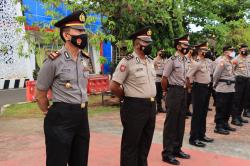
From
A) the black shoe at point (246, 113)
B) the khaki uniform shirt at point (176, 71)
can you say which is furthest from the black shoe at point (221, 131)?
the black shoe at point (246, 113)

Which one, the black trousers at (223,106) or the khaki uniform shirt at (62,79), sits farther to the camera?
the black trousers at (223,106)

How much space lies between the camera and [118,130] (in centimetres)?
830

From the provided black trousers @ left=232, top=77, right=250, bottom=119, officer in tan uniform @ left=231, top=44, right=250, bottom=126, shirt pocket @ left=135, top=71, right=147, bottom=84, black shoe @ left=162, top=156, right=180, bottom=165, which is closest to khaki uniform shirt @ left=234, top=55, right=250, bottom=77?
officer in tan uniform @ left=231, top=44, right=250, bottom=126

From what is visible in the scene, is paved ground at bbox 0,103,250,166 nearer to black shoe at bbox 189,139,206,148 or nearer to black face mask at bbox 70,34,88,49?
black shoe at bbox 189,139,206,148

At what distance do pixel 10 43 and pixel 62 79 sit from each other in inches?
592

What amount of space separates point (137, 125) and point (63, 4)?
738 centimetres

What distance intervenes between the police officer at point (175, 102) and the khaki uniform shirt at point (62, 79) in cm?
251

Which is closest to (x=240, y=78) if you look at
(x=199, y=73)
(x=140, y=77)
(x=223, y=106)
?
(x=223, y=106)

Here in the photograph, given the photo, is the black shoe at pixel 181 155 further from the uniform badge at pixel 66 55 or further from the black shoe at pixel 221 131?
the uniform badge at pixel 66 55

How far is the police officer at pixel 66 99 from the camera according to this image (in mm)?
3717

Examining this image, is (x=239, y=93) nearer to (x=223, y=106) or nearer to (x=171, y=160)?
(x=223, y=106)

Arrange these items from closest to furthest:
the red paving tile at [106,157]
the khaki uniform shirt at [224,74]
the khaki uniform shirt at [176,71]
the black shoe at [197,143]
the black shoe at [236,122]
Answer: the red paving tile at [106,157] < the khaki uniform shirt at [176,71] < the black shoe at [197,143] < the khaki uniform shirt at [224,74] < the black shoe at [236,122]

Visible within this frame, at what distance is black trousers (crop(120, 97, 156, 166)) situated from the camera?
189 inches

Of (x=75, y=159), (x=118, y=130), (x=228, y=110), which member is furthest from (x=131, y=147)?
(x=228, y=110)
